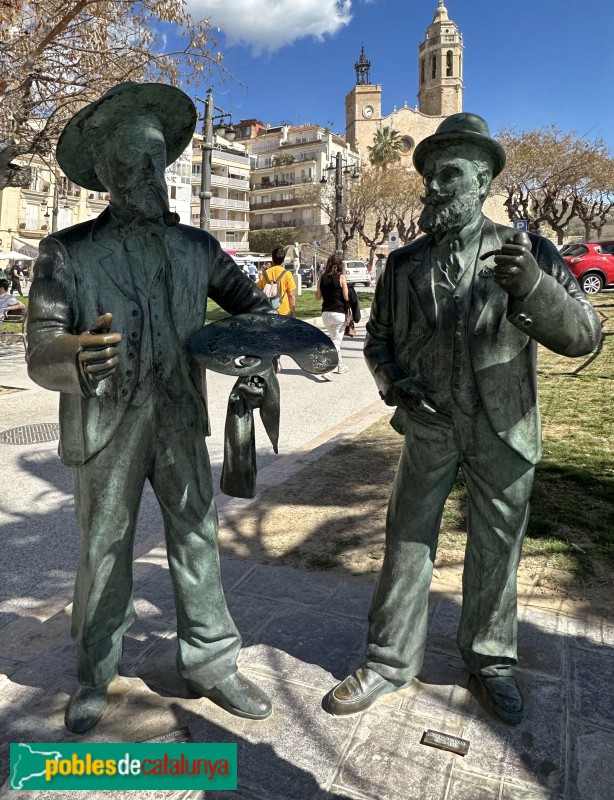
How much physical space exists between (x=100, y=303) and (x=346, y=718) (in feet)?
5.99

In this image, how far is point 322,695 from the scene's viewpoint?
269cm

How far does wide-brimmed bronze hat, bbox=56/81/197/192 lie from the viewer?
6.74 ft

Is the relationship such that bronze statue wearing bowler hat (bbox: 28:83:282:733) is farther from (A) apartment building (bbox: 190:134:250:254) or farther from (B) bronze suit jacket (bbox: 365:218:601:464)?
(A) apartment building (bbox: 190:134:250:254)

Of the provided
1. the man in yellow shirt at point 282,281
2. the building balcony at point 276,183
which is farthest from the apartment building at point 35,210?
the man in yellow shirt at point 282,281

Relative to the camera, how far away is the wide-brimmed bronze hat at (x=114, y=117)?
2.05 metres

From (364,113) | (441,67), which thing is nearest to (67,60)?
(364,113)

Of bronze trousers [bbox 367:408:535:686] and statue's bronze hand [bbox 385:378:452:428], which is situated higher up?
statue's bronze hand [bbox 385:378:452:428]

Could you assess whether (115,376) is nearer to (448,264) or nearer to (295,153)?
(448,264)

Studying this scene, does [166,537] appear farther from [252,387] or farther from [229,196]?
[229,196]

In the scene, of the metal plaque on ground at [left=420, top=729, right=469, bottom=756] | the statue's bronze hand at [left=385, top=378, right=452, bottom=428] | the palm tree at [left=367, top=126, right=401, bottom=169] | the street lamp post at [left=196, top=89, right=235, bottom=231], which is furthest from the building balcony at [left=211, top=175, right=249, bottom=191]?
the metal plaque on ground at [left=420, top=729, right=469, bottom=756]

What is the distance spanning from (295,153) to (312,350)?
68819 mm

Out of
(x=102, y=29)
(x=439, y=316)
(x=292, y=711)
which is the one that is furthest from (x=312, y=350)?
(x=102, y=29)

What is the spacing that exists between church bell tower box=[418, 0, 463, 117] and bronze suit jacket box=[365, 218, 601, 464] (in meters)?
84.4

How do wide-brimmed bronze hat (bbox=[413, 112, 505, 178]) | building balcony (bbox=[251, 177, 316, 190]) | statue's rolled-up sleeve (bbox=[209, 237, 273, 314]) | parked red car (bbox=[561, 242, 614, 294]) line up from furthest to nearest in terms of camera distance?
building balcony (bbox=[251, 177, 316, 190])
parked red car (bbox=[561, 242, 614, 294])
statue's rolled-up sleeve (bbox=[209, 237, 273, 314])
wide-brimmed bronze hat (bbox=[413, 112, 505, 178])
